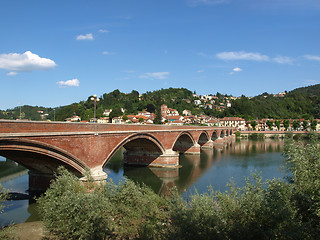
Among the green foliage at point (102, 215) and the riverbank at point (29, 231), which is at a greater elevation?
the green foliage at point (102, 215)

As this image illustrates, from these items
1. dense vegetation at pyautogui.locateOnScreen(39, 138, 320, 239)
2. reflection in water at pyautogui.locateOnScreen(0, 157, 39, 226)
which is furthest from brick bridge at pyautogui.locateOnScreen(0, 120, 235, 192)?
dense vegetation at pyautogui.locateOnScreen(39, 138, 320, 239)

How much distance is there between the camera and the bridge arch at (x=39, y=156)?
37.1 ft

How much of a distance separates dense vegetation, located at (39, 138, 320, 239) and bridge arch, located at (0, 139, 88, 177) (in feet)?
9.37

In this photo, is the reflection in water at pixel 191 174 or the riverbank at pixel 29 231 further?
the reflection in water at pixel 191 174

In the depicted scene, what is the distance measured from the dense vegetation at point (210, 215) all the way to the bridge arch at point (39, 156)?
2.86 meters

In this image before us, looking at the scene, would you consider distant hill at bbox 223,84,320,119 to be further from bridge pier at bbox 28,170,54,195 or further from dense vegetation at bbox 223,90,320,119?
bridge pier at bbox 28,170,54,195

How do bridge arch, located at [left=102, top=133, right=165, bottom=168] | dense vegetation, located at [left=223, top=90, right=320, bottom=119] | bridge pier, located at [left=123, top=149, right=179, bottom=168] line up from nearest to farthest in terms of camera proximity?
bridge arch, located at [left=102, top=133, right=165, bottom=168]
bridge pier, located at [left=123, top=149, right=179, bottom=168]
dense vegetation, located at [left=223, top=90, right=320, bottom=119]

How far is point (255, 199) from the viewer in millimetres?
8750

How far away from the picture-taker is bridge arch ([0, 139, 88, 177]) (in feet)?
37.1

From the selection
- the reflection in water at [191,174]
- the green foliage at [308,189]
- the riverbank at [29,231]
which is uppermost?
the green foliage at [308,189]

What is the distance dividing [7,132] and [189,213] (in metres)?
8.79

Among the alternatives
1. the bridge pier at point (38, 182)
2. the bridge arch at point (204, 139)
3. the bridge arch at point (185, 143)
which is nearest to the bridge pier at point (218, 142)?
the bridge arch at point (204, 139)

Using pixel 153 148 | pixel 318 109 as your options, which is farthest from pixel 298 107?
pixel 153 148

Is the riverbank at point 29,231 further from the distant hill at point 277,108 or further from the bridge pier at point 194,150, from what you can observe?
the distant hill at point 277,108
